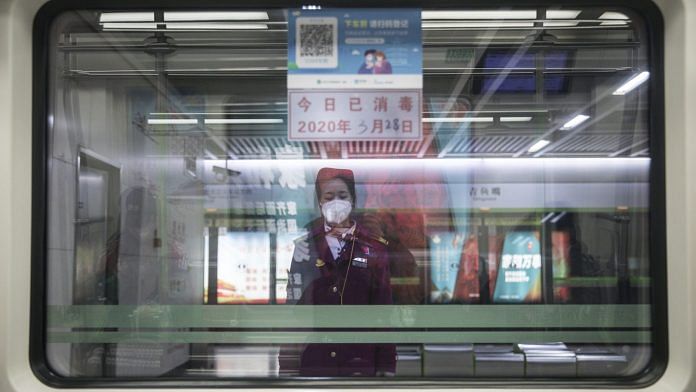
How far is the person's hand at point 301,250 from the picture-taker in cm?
278

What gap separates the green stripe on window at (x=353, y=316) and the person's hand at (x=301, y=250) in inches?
9.7

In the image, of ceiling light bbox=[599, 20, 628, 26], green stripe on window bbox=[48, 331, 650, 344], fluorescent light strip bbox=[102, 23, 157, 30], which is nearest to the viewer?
green stripe on window bbox=[48, 331, 650, 344]

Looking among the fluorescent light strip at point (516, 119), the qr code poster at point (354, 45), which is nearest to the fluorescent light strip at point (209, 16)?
the qr code poster at point (354, 45)

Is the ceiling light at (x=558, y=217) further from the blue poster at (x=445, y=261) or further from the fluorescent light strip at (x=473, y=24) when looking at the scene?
the fluorescent light strip at (x=473, y=24)

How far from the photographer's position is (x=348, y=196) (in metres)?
2.80

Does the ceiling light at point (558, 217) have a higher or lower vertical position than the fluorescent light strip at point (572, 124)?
lower

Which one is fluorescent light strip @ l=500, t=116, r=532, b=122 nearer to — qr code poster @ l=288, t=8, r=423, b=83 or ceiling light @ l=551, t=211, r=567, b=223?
ceiling light @ l=551, t=211, r=567, b=223

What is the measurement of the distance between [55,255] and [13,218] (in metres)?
0.26

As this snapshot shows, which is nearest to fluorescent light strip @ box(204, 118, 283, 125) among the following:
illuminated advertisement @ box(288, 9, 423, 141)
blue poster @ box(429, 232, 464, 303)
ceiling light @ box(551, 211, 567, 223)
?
illuminated advertisement @ box(288, 9, 423, 141)

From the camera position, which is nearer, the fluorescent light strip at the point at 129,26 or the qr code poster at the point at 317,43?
the qr code poster at the point at 317,43

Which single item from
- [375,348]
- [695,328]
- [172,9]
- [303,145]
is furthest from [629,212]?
[172,9]

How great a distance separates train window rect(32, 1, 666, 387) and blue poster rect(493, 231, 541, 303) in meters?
0.01

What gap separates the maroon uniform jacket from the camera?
2570mm

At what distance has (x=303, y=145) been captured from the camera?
2.72 m
